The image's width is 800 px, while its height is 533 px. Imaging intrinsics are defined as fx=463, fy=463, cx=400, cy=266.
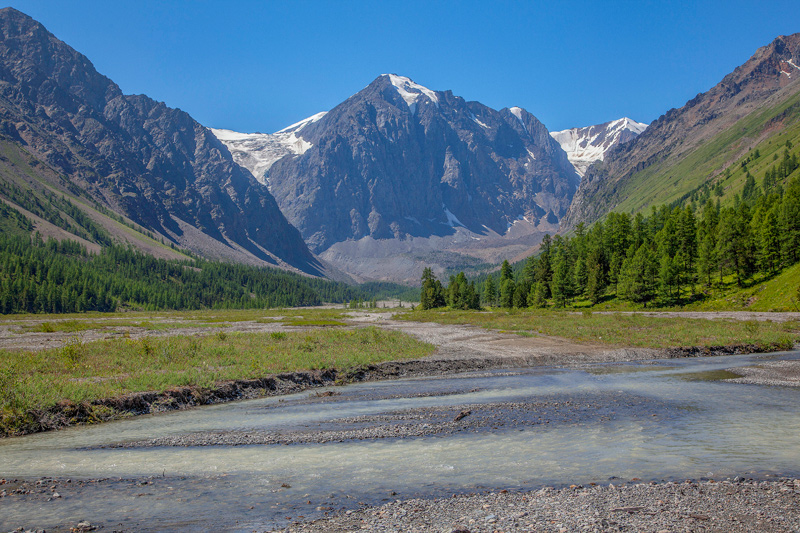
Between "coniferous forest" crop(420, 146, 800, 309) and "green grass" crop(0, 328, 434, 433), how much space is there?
252ft

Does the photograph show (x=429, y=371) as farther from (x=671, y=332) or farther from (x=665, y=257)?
(x=665, y=257)

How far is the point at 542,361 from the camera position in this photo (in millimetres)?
46594

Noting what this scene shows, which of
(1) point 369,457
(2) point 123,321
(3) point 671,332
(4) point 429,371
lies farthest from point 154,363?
(2) point 123,321

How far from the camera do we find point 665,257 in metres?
103

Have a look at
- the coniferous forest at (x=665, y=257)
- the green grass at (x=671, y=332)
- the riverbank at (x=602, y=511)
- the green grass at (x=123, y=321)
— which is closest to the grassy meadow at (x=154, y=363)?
the riverbank at (x=602, y=511)

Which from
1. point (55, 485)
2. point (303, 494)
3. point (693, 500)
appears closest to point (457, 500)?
point (303, 494)

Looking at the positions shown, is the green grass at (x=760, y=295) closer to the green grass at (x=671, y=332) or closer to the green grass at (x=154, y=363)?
the green grass at (x=671, y=332)

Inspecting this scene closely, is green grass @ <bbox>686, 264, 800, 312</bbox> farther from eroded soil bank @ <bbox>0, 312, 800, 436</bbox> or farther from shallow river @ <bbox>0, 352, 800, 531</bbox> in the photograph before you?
shallow river @ <bbox>0, 352, 800, 531</bbox>

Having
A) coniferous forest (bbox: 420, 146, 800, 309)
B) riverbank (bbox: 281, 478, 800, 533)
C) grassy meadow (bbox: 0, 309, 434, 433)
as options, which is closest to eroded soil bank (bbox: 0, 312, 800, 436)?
grassy meadow (bbox: 0, 309, 434, 433)

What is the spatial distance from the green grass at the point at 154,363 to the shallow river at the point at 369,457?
10.6 ft

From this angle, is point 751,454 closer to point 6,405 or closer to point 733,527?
point 733,527

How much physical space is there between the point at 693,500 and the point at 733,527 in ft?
5.31

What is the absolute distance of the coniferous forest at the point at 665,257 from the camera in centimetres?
9538

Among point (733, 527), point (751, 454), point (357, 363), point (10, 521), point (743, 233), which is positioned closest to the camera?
point (733, 527)
